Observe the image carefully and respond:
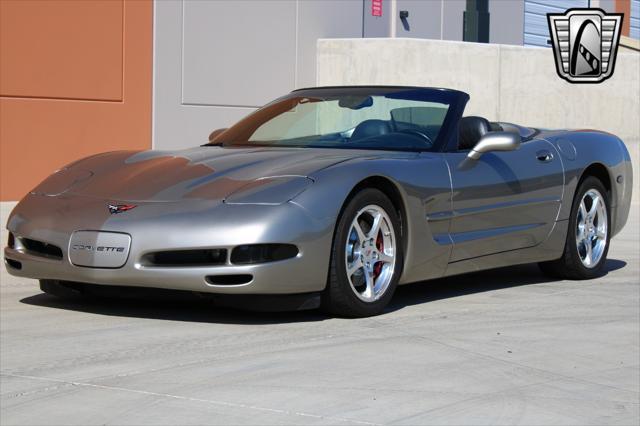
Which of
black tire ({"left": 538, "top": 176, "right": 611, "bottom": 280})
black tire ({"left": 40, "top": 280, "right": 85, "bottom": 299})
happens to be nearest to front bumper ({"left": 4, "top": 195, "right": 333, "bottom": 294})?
black tire ({"left": 40, "top": 280, "right": 85, "bottom": 299})

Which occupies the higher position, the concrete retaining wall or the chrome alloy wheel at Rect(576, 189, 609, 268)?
the concrete retaining wall

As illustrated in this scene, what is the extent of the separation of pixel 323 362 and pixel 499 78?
38.2 feet

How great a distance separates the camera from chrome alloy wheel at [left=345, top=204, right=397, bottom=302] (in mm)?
6285

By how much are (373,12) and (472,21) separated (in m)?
1.71

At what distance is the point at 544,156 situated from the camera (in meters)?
7.79

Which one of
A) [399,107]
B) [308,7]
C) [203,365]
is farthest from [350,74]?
[203,365]

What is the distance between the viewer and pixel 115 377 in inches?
189

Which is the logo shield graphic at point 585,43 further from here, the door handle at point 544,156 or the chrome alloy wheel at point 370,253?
the chrome alloy wheel at point 370,253

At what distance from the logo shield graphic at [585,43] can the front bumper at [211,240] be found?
11.4 m

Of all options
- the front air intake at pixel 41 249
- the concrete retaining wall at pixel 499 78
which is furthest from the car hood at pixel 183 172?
the concrete retaining wall at pixel 499 78

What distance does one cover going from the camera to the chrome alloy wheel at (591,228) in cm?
822

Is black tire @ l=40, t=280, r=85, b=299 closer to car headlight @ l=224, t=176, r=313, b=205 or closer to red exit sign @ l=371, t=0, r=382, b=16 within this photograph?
car headlight @ l=224, t=176, r=313, b=205

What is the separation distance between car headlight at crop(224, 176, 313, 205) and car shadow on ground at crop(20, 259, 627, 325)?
0.55m

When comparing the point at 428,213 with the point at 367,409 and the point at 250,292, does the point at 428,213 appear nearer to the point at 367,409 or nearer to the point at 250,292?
the point at 250,292
